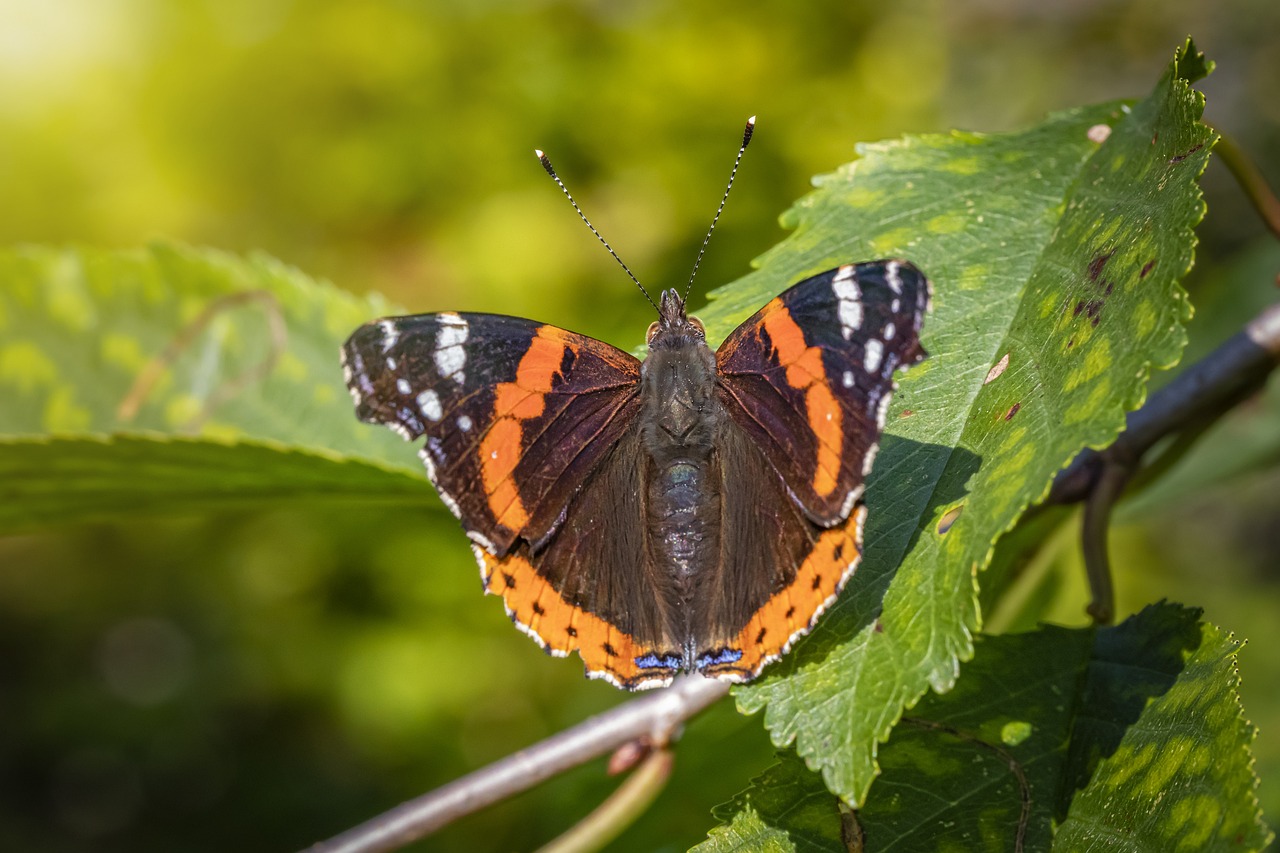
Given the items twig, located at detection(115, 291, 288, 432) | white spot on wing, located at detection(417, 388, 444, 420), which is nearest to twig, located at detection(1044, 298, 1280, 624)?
white spot on wing, located at detection(417, 388, 444, 420)

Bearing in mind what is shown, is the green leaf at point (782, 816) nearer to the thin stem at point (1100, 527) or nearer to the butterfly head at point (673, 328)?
the thin stem at point (1100, 527)

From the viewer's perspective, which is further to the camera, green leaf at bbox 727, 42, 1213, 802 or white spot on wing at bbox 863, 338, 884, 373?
white spot on wing at bbox 863, 338, 884, 373

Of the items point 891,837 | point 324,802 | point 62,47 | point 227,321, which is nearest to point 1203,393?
point 891,837

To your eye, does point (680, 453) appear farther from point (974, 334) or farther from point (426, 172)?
point (426, 172)

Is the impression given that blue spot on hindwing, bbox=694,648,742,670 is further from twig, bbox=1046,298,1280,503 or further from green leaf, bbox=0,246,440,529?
green leaf, bbox=0,246,440,529

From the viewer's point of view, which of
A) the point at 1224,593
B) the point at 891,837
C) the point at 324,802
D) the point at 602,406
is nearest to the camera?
the point at 891,837

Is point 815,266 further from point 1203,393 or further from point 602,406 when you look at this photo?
point 1203,393

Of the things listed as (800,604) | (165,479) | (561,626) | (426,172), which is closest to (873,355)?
(800,604)

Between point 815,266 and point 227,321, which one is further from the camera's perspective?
point 227,321
